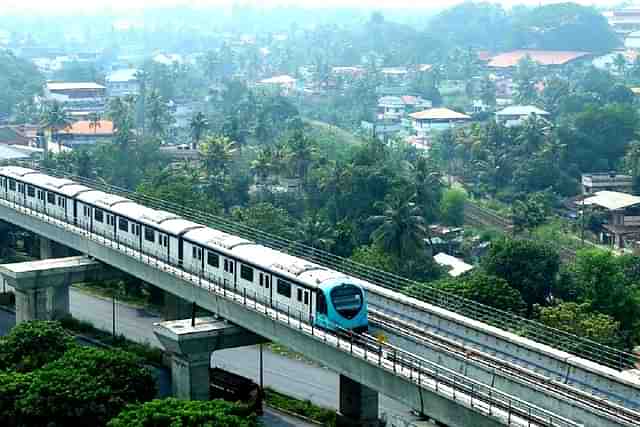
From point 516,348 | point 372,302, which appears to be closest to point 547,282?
point 372,302

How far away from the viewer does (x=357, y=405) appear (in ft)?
196

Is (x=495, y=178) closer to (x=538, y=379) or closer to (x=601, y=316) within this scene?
(x=601, y=316)

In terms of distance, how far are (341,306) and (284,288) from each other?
Result: 4.30 meters

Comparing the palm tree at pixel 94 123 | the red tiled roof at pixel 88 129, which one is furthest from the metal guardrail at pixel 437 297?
the palm tree at pixel 94 123

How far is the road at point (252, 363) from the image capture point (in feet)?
219

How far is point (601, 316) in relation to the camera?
70312mm

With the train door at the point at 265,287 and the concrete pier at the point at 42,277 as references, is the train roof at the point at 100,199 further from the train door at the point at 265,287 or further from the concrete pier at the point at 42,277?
the train door at the point at 265,287

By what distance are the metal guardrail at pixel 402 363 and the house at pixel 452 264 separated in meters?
33.5

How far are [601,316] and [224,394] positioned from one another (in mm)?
22916

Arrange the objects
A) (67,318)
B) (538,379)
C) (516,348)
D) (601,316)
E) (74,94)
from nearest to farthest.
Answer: (538,379), (516,348), (601,316), (67,318), (74,94)

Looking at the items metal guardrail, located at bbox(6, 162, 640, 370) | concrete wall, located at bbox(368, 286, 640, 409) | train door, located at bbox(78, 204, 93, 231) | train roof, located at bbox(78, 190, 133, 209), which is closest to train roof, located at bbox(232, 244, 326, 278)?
concrete wall, located at bbox(368, 286, 640, 409)

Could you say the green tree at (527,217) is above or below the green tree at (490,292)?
below

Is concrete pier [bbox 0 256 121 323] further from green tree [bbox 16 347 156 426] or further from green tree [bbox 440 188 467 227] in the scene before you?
green tree [bbox 440 188 467 227]

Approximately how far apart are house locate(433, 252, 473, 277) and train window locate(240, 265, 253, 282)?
3512 cm
